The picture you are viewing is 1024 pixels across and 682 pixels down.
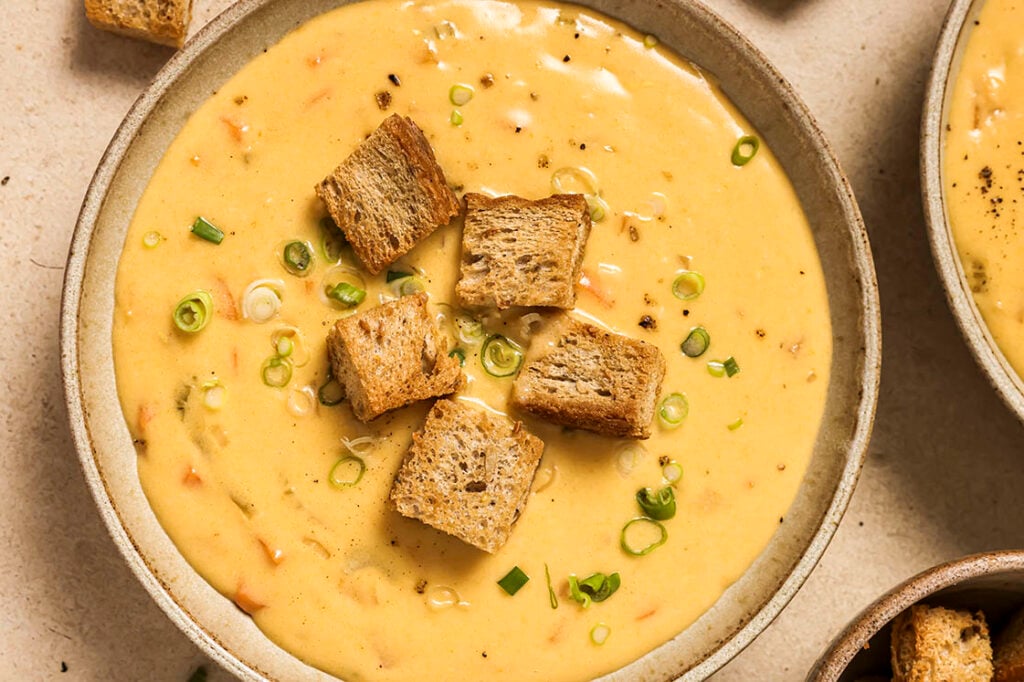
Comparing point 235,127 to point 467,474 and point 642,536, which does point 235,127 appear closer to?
point 467,474

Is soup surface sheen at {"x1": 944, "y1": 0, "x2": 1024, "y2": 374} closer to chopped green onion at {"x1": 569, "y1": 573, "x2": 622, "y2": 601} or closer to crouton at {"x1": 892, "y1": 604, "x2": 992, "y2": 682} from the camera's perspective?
crouton at {"x1": 892, "y1": 604, "x2": 992, "y2": 682}

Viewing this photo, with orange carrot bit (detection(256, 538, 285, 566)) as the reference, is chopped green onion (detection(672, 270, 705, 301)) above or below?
above

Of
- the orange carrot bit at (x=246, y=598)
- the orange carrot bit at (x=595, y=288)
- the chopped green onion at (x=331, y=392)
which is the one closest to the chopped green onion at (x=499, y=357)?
the orange carrot bit at (x=595, y=288)

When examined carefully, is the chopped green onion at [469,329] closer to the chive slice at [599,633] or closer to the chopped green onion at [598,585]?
the chopped green onion at [598,585]

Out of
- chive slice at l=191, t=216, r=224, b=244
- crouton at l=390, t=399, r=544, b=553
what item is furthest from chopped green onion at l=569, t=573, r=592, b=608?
chive slice at l=191, t=216, r=224, b=244

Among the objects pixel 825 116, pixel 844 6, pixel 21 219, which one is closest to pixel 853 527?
pixel 825 116

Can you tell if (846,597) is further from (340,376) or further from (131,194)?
(131,194)
